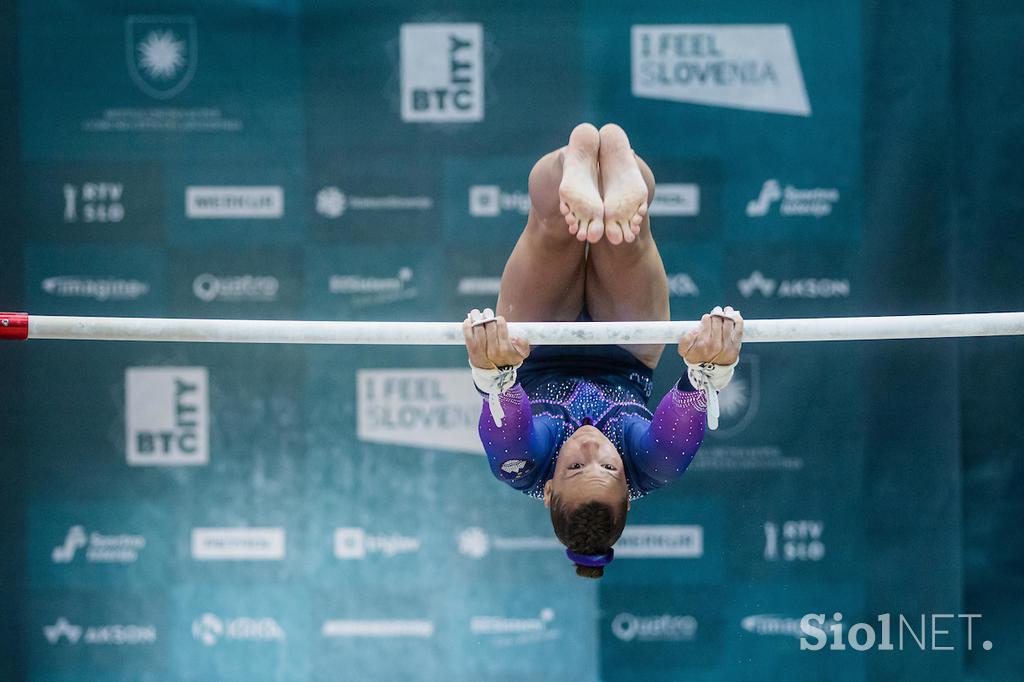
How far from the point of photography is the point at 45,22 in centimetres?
339

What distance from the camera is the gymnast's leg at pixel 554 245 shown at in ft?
7.40

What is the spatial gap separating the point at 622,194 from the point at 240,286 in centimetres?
177

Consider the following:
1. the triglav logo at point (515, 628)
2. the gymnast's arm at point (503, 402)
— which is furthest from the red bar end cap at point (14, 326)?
the triglav logo at point (515, 628)

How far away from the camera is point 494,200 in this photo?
3400mm

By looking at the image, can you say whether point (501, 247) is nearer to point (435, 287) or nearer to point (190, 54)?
point (435, 287)

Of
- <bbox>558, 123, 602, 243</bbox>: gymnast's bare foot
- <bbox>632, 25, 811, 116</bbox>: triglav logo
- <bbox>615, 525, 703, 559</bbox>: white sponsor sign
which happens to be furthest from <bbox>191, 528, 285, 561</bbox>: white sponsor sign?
<bbox>632, 25, 811, 116</bbox>: triglav logo

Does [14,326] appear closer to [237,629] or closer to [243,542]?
[243,542]

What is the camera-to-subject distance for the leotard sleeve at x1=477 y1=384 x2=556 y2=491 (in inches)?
83.9

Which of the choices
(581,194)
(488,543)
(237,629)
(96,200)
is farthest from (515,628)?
(96,200)

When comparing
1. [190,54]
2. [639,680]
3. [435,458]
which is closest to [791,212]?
[435,458]

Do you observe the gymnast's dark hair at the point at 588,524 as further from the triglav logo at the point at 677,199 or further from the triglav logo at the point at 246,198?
the triglav logo at the point at 246,198

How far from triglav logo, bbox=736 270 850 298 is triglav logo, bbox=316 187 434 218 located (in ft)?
3.89

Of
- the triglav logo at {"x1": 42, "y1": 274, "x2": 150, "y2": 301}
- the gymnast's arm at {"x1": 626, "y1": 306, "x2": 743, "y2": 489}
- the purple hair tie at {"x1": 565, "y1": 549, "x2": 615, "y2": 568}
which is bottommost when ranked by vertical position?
the purple hair tie at {"x1": 565, "y1": 549, "x2": 615, "y2": 568}

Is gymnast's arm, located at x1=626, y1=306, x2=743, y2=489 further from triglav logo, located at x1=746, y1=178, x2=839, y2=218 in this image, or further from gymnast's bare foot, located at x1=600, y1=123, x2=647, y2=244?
triglav logo, located at x1=746, y1=178, x2=839, y2=218
